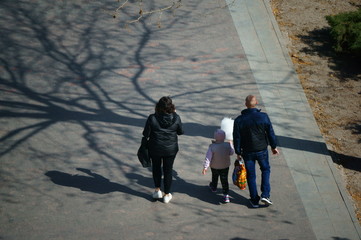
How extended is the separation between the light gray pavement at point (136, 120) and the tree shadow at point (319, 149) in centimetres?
3

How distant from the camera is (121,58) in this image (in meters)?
11.7

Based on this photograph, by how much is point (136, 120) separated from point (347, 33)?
538 cm

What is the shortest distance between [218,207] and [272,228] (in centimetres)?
90

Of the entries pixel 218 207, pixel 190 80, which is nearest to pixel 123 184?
pixel 218 207

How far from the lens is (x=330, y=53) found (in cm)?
1227

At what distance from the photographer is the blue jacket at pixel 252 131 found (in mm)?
7590

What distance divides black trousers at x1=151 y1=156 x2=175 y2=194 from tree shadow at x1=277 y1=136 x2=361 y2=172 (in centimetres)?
257

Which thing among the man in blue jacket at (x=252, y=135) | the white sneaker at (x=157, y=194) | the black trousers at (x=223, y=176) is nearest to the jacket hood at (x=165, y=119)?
the man in blue jacket at (x=252, y=135)

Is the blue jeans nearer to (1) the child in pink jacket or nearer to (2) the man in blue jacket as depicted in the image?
(2) the man in blue jacket

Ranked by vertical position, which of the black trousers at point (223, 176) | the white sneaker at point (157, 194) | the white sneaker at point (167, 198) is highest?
the black trousers at point (223, 176)

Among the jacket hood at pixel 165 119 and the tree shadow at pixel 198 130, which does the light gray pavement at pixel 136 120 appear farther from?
the jacket hood at pixel 165 119

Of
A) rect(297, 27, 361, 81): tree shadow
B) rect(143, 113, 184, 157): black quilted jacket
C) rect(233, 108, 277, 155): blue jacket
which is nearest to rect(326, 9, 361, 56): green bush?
rect(297, 27, 361, 81): tree shadow

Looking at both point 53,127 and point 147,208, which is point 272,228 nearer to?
point 147,208

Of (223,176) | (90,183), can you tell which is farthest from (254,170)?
(90,183)
